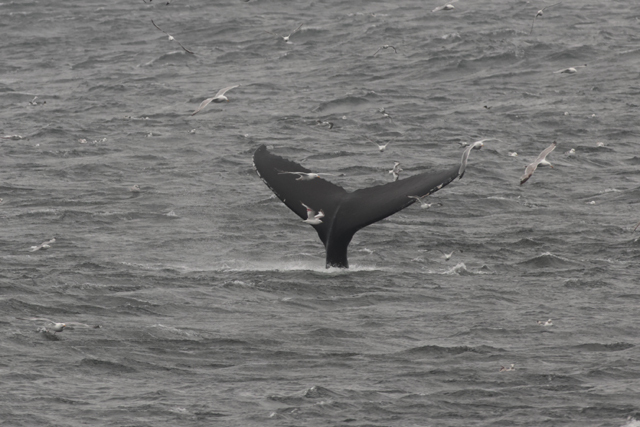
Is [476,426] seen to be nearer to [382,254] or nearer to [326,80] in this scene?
[382,254]

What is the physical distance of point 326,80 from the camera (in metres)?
39.4

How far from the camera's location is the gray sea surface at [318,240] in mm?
13258

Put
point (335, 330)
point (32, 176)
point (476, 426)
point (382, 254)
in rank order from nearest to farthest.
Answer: point (476, 426) → point (335, 330) → point (382, 254) → point (32, 176)

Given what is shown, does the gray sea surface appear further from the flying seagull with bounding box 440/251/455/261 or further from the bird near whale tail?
the bird near whale tail

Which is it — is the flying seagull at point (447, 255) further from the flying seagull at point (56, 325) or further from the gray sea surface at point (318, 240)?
the flying seagull at point (56, 325)

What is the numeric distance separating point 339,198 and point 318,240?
431cm

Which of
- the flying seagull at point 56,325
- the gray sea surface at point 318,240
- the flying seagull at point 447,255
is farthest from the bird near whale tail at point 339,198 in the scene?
the flying seagull at point 56,325

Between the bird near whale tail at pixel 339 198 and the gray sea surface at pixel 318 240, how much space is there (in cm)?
85

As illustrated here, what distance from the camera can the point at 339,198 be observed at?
17.2m

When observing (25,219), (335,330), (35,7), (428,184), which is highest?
(428,184)

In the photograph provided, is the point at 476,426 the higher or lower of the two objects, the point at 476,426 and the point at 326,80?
the higher

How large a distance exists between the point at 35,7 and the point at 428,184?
1787 inches

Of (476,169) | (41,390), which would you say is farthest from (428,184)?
(476,169)

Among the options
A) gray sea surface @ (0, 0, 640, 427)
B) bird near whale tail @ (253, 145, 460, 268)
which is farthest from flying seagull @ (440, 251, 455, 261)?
bird near whale tail @ (253, 145, 460, 268)
